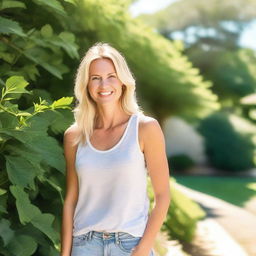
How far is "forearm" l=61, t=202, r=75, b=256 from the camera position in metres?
2.54

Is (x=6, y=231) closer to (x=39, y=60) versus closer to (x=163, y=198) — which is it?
(x=163, y=198)

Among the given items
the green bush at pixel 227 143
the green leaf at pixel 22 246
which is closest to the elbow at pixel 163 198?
the green leaf at pixel 22 246

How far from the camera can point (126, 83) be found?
2.58 meters

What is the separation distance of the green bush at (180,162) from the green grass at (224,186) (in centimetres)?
145

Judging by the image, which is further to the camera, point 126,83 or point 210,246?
point 210,246

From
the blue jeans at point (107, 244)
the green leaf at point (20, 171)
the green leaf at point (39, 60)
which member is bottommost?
the blue jeans at point (107, 244)

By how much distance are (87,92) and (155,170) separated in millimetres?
451

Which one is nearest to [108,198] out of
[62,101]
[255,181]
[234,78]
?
[62,101]

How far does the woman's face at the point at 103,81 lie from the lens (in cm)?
255

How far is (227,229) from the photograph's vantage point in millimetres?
9477

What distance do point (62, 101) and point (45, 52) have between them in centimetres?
94

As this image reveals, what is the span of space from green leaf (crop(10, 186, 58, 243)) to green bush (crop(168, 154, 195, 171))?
21.4 m

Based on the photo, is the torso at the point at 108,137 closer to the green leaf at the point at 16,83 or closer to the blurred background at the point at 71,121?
the blurred background at the point at 71,121

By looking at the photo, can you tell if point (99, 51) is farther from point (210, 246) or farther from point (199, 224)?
point (199, 224)
